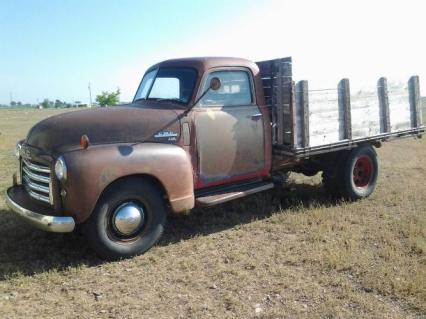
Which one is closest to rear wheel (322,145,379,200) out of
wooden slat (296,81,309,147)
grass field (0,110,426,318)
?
grass field (0,110,426,318)

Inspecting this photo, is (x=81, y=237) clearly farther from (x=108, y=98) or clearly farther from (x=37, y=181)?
(x=108, y=98)

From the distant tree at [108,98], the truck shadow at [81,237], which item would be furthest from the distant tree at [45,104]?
the truck shadow at [81,237]

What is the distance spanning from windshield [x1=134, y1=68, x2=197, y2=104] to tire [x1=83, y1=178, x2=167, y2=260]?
1.26 m

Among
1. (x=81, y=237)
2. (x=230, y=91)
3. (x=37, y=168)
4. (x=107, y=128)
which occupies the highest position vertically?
(x=230, y=91)

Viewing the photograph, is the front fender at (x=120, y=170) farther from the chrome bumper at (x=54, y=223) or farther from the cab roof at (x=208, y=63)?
the cab roof at (x=208, y=63)

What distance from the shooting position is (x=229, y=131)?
209 inches

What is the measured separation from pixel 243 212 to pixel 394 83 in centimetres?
323

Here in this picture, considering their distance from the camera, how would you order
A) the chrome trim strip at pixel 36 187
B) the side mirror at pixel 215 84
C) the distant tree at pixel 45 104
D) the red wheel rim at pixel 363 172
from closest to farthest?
the chrome trim strip at pixel 36 187 → the side mirror at pixel 215 84 → the red wheel rim at pixel 363 172 → the distant tree at pixel 45 104

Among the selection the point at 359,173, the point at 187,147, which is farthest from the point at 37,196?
the point at 359,173

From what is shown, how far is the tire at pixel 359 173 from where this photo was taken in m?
6.48

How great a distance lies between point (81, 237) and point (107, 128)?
1430mm

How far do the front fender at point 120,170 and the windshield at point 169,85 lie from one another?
0.81 metres

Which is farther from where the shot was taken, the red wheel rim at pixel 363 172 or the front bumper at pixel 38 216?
the red wheel rim at pixel 363 172

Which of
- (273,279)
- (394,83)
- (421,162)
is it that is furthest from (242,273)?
(421,162)
